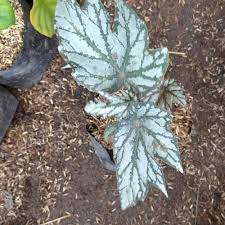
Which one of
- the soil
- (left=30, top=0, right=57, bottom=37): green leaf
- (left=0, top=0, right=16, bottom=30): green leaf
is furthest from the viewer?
the soil

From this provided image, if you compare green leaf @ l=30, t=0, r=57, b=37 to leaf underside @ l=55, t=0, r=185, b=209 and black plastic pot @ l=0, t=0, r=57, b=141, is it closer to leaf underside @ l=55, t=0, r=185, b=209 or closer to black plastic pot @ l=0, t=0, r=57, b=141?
black plastic pot @ l=0, t=0, r=57, b=141

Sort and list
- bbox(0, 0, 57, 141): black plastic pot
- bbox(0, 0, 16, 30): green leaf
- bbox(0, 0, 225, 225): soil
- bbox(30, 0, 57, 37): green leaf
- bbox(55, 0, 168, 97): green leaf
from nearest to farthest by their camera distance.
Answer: bbox(55, 0, 168, 97): green leaf
bbox(0, 0, 16, 30): green leaf
bbox(30, 0, 57, 37): green leaf
bbox(0, 0, 57, 141): black plastic pot
bbox(0, 0, 225, 225): soil

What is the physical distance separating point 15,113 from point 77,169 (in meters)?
0.29

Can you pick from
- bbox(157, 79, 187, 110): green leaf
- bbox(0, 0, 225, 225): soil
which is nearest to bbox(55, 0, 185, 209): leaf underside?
bbox(157, 79, 187, 110): green leaf

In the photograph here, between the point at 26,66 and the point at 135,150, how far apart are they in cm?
65

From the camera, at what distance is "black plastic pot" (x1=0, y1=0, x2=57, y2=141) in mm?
1562

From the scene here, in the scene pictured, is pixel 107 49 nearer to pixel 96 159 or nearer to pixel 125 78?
pixel 125 78

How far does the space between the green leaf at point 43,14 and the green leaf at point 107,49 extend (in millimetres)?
328

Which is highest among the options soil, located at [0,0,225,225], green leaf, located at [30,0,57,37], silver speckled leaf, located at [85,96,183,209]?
green leaf, located at [30,0,57,37]

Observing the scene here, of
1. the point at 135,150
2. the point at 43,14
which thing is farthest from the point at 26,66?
the point at 135,150

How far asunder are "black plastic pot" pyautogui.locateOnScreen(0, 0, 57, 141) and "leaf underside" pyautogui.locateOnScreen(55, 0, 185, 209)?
Answer: 0.50m

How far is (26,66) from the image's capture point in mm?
1626

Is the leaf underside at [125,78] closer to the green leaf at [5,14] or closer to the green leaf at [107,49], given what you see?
the green leaf at [107,49]

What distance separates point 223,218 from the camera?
5.45 feet
